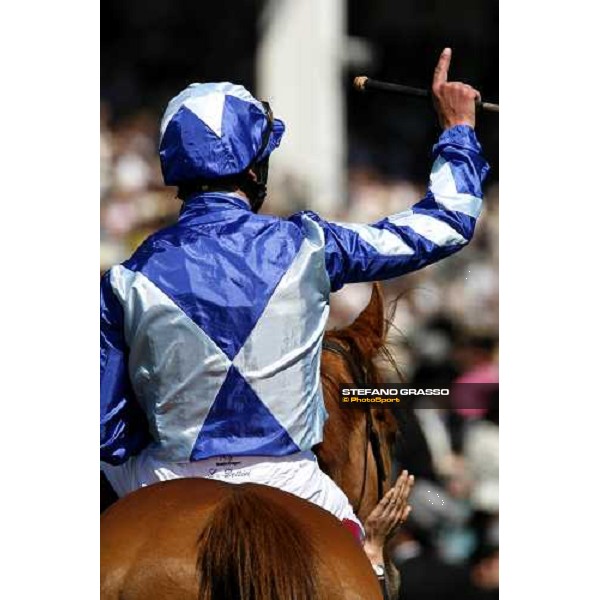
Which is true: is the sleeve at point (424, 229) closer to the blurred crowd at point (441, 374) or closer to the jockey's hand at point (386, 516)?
the blurred crowd at point (441, 374)

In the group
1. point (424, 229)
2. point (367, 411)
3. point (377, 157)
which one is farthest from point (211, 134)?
point (367, 411)

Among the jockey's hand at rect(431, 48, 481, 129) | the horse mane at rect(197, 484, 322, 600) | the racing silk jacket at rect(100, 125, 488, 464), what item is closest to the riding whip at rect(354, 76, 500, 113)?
the jockey's hand at rect(431, 48, 481, 129)

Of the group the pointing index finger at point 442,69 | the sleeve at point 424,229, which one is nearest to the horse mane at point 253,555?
the sleeve at point 424,229

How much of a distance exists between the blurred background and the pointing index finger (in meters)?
0.27

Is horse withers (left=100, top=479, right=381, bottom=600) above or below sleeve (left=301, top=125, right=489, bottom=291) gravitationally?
below

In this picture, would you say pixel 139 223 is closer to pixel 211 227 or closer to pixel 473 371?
pixel 211 227

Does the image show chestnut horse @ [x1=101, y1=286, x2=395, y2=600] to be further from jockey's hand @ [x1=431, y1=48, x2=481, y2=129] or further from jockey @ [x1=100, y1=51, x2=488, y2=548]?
jockey's hand @ [x1=431, y1=48, x2=481, y2=129]

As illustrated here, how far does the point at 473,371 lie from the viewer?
422cm

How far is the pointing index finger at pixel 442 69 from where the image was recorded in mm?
3660

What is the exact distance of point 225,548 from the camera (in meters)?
2.42

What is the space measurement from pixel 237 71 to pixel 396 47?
0.51 metres

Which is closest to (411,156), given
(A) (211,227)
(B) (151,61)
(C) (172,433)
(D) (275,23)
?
(D) (275,23)

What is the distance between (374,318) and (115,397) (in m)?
1.10

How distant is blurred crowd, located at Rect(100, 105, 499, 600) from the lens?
4.16 meters
